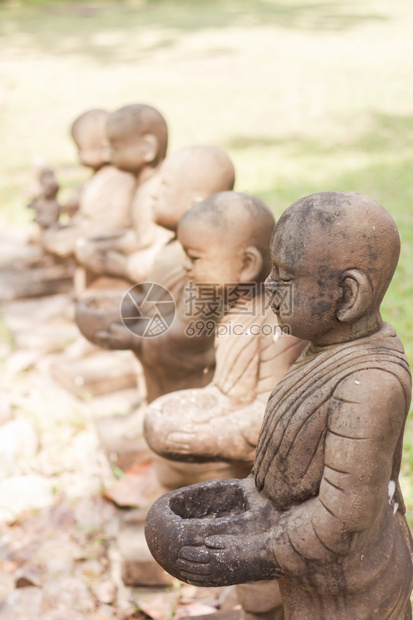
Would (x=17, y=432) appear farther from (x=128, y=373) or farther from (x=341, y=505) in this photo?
(x=341, y=505)

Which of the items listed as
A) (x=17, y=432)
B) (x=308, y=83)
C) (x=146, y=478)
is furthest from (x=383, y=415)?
(x=308, y=83)

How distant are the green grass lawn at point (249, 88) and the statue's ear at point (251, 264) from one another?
1.55 metres

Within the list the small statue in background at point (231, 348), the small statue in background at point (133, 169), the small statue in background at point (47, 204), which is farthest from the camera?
the small statue in background at point (47, 204)

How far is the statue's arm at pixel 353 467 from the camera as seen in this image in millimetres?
1622

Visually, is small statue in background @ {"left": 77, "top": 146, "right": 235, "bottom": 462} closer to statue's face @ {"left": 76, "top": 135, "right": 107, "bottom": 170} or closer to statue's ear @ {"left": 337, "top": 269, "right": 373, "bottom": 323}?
statue's ear @ {"left": 337, "top": 269, "right": 373, "bottom": 323}

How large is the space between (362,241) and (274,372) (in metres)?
0.82

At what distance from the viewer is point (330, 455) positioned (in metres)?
1.67

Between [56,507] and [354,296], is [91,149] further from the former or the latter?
[354,296]

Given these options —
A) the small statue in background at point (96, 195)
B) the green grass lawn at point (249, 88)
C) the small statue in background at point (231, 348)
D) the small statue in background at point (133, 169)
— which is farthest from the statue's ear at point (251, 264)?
the small statue in background at point (96, 195)

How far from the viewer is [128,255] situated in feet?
12.8

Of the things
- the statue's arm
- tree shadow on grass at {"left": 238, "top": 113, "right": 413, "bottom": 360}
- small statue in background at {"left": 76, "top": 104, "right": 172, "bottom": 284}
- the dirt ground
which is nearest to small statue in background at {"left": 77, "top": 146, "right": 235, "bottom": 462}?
small statue in background at {"left": 76, "top": 104, "right": 172, "bottom": 284}

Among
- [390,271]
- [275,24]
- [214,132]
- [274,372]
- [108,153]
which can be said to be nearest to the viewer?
[390,271]

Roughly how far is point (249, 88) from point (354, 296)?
11.0 meters

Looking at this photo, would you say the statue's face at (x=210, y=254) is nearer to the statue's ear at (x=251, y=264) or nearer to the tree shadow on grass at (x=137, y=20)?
the statue's ear at (x=251, y=264)
